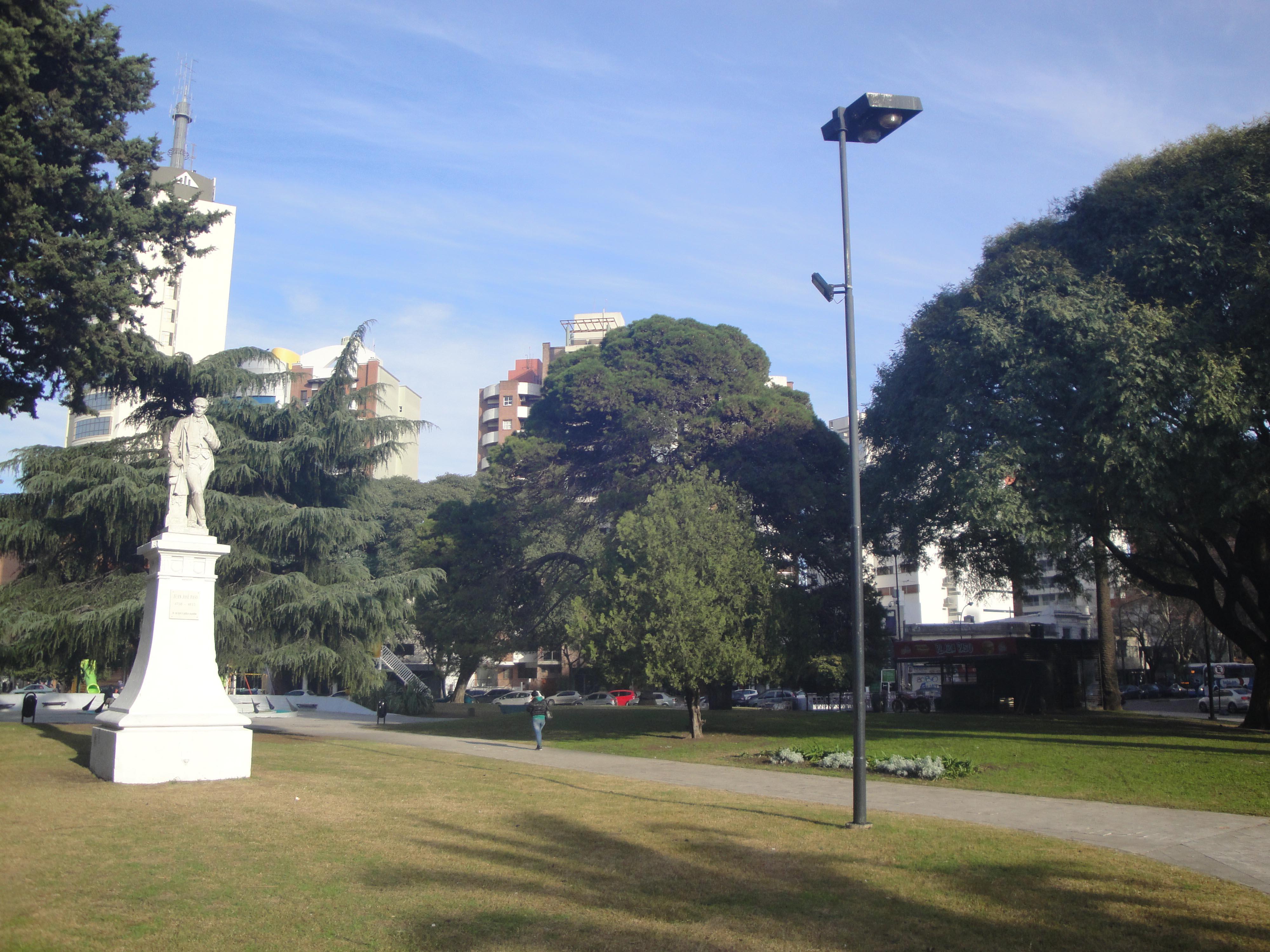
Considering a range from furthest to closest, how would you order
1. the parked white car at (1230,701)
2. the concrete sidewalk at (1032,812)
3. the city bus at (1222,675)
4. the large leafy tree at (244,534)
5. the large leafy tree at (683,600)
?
the city bus at (1222,675) < the parked white car at (1230,701) < the large leafy tree at (244,534) < the large leafy tree at (683,600) < the concrete sidewalk at (1032,812)

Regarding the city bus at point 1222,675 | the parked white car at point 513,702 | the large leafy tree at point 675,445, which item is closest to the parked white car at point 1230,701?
the city bus at point 1222,675

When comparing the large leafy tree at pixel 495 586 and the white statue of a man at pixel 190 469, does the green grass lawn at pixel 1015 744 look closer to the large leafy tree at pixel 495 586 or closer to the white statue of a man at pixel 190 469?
the large leafy tree at pixel 495 586

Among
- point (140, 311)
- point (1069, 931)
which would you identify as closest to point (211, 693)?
point (1069, 931)

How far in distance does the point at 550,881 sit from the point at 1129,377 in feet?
52.3

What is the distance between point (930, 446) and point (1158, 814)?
1130 centimetres

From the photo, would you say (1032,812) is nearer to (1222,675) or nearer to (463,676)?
(463,676)

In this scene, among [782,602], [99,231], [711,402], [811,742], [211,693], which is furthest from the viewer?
[711,402]

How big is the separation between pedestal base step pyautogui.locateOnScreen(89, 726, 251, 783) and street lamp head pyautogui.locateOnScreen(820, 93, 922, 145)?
11725 mm

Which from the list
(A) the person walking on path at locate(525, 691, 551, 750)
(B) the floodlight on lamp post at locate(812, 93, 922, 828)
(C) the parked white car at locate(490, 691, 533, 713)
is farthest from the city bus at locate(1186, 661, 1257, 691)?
(B) the floodlight on lamp post at locate(812, 93, 922, 828)

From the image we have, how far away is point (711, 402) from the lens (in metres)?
35.6

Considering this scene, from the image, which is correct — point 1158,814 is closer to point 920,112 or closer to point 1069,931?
point 1069,931

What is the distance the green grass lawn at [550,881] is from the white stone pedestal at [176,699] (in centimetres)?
59

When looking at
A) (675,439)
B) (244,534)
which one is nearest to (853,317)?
(244,534)

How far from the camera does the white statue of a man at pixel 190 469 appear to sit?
47.0 feet
